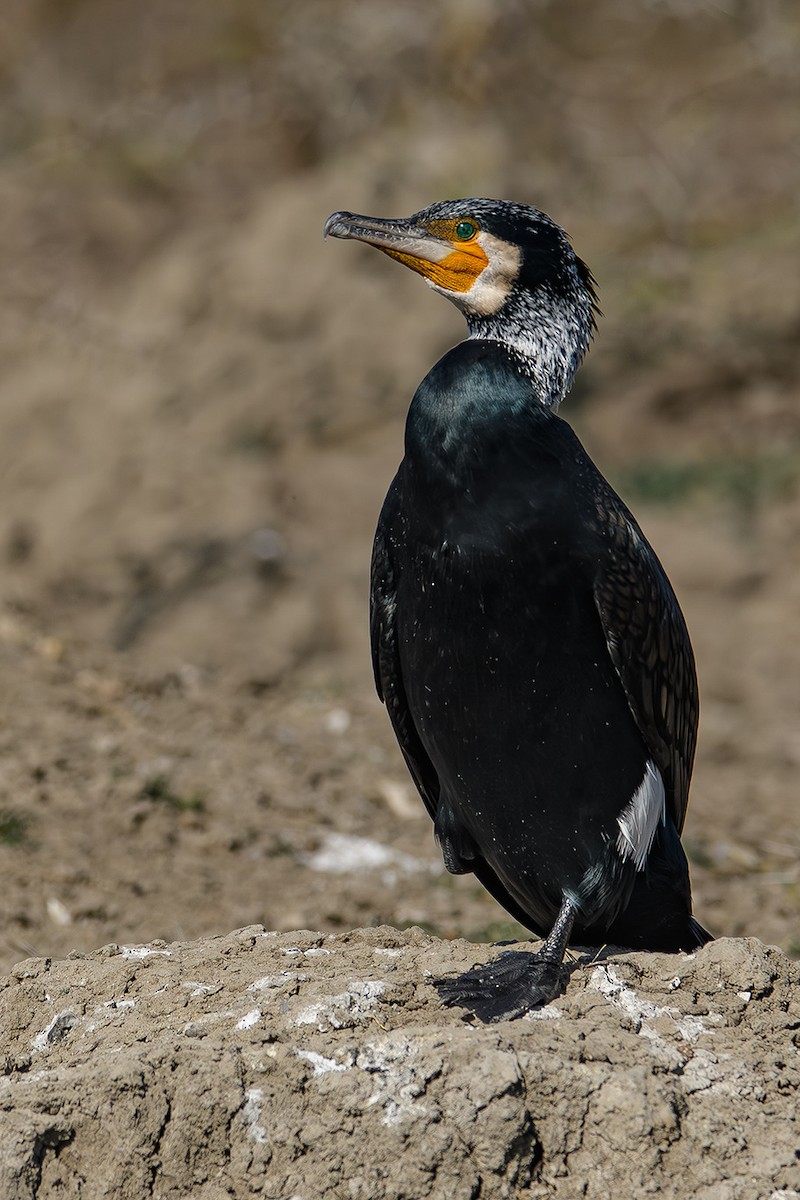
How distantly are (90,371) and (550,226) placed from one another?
723 centimetres

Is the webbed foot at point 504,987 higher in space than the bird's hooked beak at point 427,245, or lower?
lower

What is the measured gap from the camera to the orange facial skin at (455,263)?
4457 millimetres

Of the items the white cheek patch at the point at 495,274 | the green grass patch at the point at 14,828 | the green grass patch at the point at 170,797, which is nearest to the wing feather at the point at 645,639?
the white cheek patch at the point at 495,274

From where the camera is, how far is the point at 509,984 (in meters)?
3.78

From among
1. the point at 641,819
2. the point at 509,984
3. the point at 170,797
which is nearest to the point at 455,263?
the point at 641,819

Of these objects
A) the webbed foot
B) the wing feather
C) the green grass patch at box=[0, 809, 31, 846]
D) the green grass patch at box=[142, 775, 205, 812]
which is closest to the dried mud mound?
the webbed foot

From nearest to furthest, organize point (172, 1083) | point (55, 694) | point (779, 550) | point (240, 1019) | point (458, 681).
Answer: point (172, 1083) < point (240, 1019) < point (458, 681) < point (55, 694) < point (779, 550)

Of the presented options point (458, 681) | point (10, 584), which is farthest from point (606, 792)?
point (10, 584)

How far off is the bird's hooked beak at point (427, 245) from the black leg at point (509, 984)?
195cm

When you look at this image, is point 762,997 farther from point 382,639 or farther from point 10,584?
point 10,584

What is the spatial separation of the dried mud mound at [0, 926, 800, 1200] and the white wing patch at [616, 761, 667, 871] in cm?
61

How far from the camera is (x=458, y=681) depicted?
4.12 m

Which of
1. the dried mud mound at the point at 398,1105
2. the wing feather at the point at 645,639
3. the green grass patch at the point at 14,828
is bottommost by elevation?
the dried mud mound at the point at 398,1105

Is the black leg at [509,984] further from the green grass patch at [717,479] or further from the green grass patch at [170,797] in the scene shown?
the green grass patch at [717,479]
